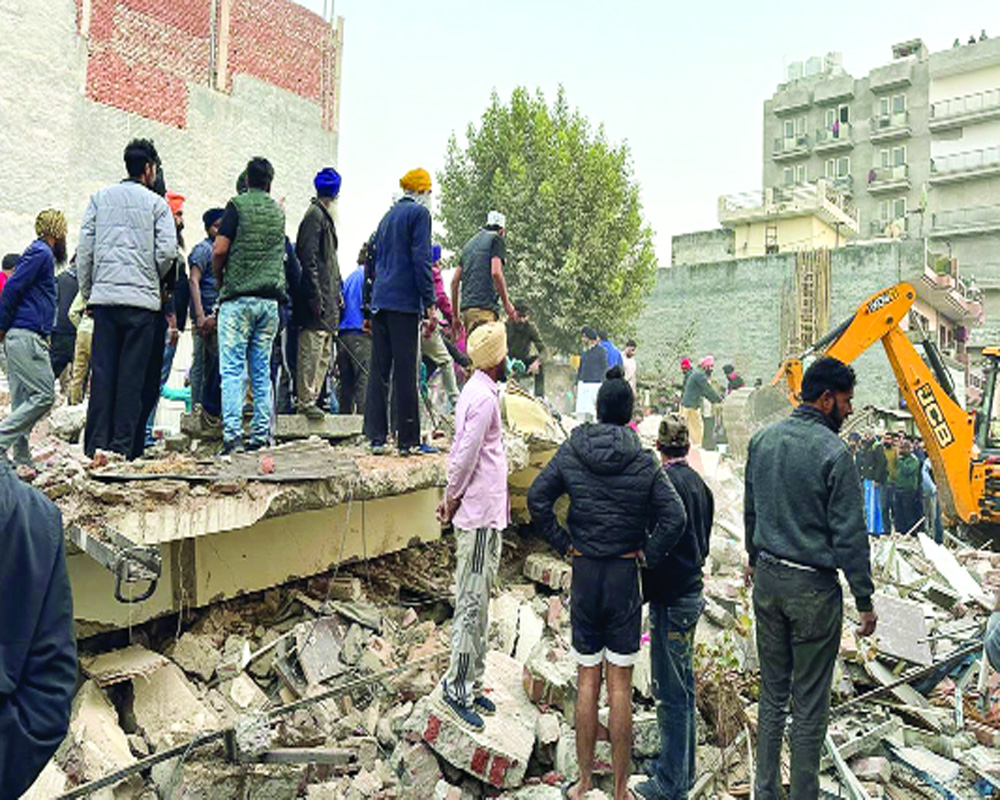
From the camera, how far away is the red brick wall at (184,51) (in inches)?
602

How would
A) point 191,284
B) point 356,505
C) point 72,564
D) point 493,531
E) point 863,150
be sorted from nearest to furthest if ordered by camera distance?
1. point 72,564
2. point 493,531
3. point 356,505
4. point 191,284
5. point 863,150

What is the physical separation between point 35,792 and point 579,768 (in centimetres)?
244

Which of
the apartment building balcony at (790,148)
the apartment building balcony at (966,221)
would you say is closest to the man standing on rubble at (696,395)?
the apartment building balcony at (966,221)

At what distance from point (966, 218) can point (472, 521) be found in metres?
A: 41.1

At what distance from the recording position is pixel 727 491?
1089cm

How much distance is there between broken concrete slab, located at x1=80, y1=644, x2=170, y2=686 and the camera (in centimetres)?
373

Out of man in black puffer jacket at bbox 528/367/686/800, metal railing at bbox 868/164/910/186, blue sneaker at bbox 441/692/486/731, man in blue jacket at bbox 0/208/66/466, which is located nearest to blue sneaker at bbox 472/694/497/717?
blue sneaker at bbox 441/692/486/731

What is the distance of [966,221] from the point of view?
3659 centimetres

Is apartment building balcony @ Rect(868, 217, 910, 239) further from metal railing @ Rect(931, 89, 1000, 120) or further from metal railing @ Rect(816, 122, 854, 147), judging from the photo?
metal railing @ Rect(931, 89, 1000, 120)

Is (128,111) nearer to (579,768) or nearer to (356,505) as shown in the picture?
(356,505)

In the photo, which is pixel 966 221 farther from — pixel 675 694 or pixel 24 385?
pixel 24 385

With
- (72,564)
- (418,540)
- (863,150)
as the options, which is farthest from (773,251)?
(72,564)

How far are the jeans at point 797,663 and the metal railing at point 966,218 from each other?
1565 inches

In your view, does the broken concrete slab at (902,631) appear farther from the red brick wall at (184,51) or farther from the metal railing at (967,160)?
the metal railing at (967,160)
